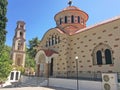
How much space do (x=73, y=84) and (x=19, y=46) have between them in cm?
2193

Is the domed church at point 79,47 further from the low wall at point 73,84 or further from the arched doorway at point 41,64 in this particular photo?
the low wall at point 73,84

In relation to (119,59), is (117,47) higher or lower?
higher

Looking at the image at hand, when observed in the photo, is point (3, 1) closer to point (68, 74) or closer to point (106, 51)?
point (68, 74)

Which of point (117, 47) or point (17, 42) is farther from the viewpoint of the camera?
point (17, 42)

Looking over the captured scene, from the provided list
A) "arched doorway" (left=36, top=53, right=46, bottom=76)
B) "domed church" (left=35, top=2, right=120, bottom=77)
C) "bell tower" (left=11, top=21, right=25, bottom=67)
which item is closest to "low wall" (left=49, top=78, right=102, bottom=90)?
"domed church" (left=35, top=2, right=120, bottom=77)

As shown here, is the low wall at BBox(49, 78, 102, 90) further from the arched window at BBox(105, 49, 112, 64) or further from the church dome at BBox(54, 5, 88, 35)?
the church dome at BBox(54, 5, 88, 35)

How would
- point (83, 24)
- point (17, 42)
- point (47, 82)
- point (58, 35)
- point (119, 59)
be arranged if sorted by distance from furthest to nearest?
point (17, 42), point (83, 24), point (58, 35), point (47, 82), point (119, 59)

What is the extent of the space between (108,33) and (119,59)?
3277 mm

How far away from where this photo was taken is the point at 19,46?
106ft

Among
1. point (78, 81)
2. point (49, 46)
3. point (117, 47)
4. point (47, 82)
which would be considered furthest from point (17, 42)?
point (117, 47)

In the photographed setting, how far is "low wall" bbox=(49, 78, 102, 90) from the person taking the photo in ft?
39.7

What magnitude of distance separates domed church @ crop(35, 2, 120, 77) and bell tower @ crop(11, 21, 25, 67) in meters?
10.2

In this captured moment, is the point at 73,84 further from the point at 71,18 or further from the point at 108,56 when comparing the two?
the point at 71,18

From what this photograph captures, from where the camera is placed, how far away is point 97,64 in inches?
608
